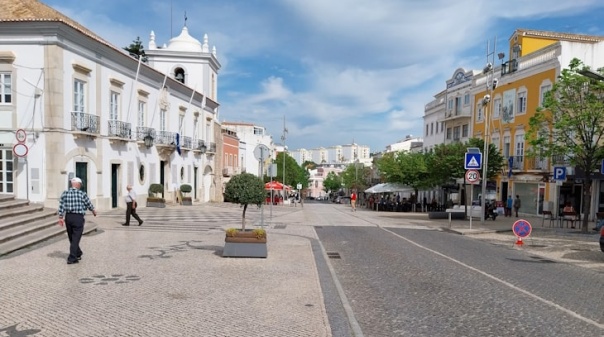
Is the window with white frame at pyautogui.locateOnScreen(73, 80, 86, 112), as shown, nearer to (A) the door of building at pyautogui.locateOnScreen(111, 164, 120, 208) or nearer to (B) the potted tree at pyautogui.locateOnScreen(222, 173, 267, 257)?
(A) the door of building at pyautogui.locateOnScreen(111, 164, 120, 208)

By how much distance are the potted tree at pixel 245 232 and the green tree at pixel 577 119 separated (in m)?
13.3

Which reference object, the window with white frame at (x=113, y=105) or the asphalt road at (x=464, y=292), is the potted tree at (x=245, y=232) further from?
the window with white frame at (x=113, y=105)

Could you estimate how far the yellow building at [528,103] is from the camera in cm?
2773

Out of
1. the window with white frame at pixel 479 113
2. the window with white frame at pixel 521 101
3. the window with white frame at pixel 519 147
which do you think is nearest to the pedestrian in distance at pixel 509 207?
the window with white frame at pixel 519 147

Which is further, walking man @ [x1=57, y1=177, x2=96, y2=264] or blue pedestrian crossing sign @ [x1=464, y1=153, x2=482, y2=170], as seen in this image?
blue pedestrian crossing sign @ [x1=464, y1=153, x2=482, y2=170]

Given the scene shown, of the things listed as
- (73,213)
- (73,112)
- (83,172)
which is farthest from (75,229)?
(83,172)

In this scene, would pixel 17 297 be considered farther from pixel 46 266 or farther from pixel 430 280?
pixel 430 280

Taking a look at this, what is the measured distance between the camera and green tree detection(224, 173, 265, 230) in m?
9.84

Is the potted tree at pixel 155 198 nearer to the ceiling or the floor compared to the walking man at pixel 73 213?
nearer to the floor

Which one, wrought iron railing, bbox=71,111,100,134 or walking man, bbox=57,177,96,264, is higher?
wrought iron railing, bbox=71,111,100,134

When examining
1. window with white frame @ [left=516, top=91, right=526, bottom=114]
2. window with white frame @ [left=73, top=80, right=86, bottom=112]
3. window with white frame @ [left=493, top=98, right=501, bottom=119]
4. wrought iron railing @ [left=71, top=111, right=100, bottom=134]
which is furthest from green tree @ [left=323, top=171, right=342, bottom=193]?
window with white frame @ [left=73, top=80, right=86, bottom=112]

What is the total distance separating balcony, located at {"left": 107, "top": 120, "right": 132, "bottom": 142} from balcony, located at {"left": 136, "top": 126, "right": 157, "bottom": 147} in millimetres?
1802

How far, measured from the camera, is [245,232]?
995cm

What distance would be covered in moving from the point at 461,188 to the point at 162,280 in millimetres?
36208
